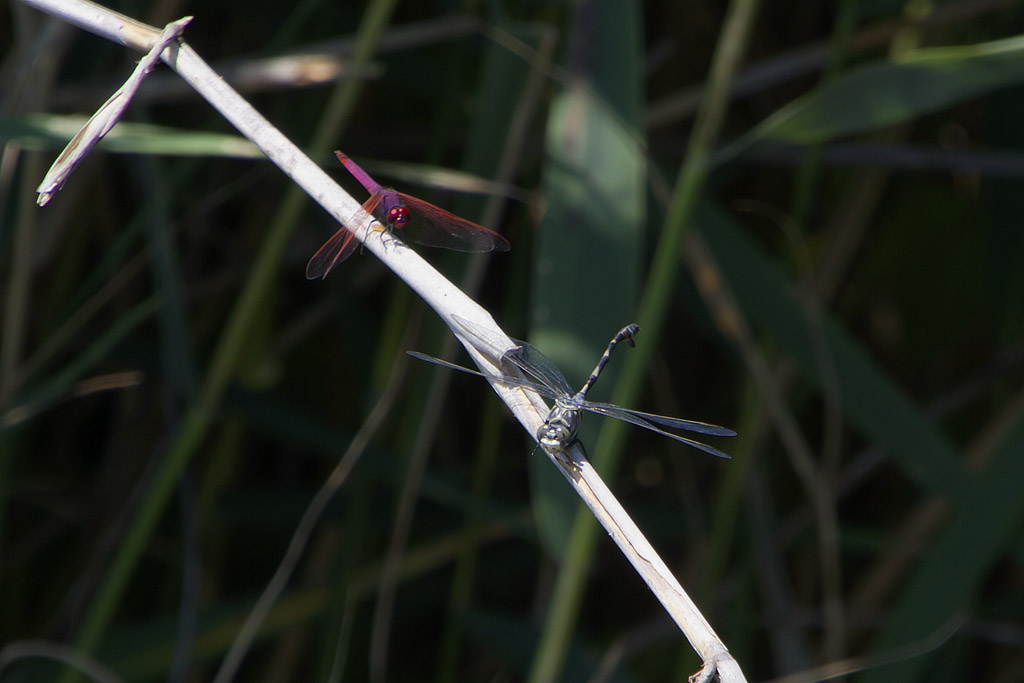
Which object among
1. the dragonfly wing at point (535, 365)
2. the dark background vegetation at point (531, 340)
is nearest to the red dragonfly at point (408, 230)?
the dark background vegetation at point (531, 340)

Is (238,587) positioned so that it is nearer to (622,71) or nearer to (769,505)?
(769,505)

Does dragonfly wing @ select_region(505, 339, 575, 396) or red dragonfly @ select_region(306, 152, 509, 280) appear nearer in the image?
dragonfly wing @ select_region(505, 339, 575, 396)

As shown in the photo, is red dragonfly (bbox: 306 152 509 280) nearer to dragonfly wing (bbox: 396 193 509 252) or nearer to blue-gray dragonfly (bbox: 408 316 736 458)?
A: dragonfly wing (bbox: 396 193 509 252)

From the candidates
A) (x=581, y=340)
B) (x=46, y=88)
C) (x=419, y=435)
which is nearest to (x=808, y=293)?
(x=581, y=340)

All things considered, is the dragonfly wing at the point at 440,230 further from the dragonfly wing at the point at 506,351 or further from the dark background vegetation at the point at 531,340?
the dragonfly wing at the point at 506,351

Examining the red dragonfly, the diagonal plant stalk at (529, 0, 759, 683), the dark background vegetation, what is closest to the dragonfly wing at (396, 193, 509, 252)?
the red dragonfly

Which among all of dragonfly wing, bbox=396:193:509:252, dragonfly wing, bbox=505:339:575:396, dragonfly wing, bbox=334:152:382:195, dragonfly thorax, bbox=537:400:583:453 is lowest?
dragonfly thorax, bbox=537:400:583:453

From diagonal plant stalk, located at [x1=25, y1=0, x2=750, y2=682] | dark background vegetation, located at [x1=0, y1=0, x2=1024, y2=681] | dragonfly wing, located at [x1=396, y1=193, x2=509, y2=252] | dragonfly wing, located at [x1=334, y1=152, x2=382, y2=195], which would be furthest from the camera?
dark background vegetation, located at [x1=0, y1=0, x2=1024, y2=681]

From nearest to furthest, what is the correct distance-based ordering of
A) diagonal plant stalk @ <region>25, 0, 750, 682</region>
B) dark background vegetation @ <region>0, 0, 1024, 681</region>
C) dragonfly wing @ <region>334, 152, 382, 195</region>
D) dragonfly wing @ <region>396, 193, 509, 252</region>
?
diagonal plant stalk @ <region>25, 0, 750, 682</region> → dragonfly wing @ <region>334, 152, 382, 195</region> → dragonfly wing @ <region>396, 193, 509, 252</region> → dark background vegetation @ <region>0, 0, 1024, 681</region>
